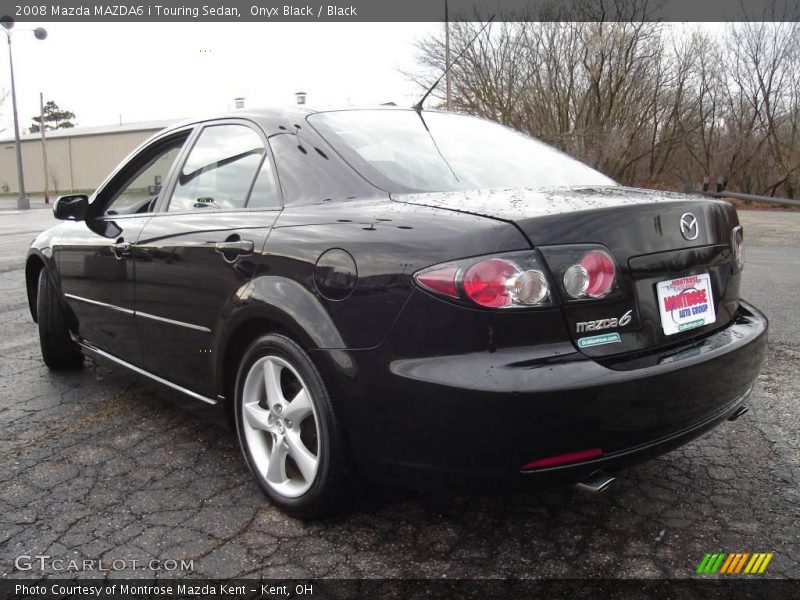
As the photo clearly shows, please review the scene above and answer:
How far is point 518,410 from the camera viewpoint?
1765 millimetres

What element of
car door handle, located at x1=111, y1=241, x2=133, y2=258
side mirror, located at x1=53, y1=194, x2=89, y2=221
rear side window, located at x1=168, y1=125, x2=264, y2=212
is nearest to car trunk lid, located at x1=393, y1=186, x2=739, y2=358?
rear side window, located at x1=168, y1=125, x2=264, y2=212

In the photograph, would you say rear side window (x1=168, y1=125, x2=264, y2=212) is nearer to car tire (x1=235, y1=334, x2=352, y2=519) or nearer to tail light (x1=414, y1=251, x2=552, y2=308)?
car tire (x1=235, y1=334, x2=352, y2=519)

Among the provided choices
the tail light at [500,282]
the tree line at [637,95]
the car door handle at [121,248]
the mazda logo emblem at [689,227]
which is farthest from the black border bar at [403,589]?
the tree line at [637,95]

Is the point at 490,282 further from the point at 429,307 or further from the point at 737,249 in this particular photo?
the point at 737,249

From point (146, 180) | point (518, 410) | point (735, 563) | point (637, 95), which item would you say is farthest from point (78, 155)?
point (735, 563)

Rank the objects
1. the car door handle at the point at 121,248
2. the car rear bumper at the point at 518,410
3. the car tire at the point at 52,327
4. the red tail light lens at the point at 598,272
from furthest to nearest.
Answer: the car tire at the point at 52,327 → the car door handle at the point at 121,248 → the red tail light lens at the point at 598,272 → the car rear bumper at the point at 518,410

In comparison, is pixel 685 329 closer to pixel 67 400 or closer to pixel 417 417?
pixel 417 417

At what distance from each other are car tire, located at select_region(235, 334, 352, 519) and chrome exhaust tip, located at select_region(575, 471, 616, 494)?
2.42 feet

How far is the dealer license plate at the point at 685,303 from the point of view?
2037 millimetres

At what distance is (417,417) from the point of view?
1.90 meters

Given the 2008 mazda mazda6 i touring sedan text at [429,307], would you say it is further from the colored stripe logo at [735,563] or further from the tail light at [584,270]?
the colored stripe logo at [735,563]

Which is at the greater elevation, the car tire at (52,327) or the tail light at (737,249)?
the tail light at (737,249)

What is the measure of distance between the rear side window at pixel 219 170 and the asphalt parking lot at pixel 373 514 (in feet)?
2.99

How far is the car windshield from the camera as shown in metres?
2.45
